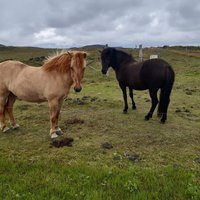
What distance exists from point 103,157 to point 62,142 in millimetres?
1128

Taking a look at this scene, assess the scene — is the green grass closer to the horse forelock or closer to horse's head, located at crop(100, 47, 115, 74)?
the horse forelock

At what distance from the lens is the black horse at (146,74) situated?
8156 millimetres

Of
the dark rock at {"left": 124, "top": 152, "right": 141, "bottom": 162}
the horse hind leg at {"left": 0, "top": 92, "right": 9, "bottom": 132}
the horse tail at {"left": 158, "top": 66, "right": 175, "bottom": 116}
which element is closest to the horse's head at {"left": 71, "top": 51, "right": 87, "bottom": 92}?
the dark rock at {"left": 124, "top": 152, "right": 141, "bottom": 162}

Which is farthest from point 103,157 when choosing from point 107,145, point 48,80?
point 48,80

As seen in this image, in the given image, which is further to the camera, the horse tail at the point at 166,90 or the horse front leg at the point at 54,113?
the horse tail at the point at 166,90

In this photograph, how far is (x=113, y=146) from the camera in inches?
266

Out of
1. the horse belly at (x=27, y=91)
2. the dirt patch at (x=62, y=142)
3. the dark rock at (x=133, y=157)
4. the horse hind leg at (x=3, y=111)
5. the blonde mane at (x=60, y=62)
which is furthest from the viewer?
the horse hind leg at (x=3, y=111)

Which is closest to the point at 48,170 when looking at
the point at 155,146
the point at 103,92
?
the point at 155,146

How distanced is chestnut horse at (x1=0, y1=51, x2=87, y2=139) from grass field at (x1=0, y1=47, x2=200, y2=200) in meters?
0.77

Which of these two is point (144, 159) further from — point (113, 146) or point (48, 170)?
point (48, 170)

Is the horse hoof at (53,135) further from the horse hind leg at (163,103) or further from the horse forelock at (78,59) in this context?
the horse hind leg at (163,103)

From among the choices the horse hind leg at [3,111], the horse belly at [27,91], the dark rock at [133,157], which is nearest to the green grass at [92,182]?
the dark rock at [133,157]

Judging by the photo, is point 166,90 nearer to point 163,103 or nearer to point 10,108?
point 163,103

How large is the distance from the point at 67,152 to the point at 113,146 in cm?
101
